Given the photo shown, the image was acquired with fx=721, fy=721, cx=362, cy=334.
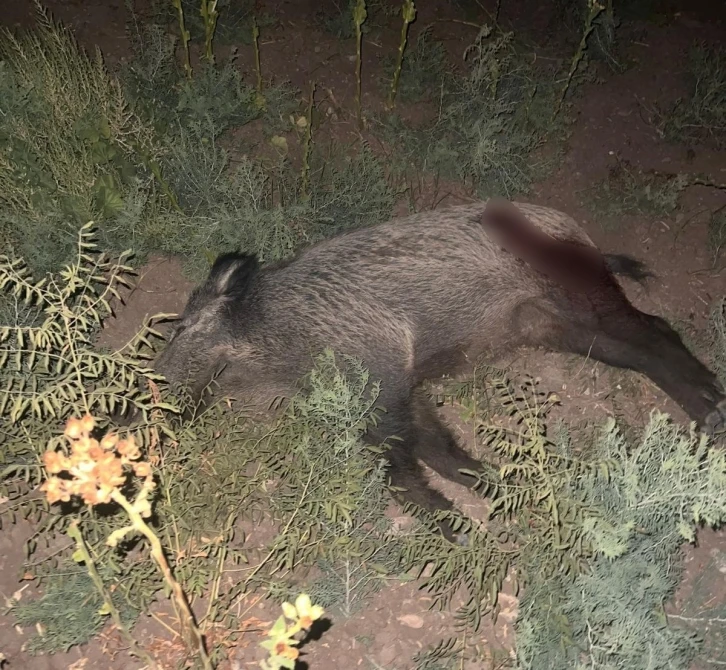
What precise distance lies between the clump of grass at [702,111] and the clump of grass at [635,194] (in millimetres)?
432

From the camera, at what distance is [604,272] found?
387cm

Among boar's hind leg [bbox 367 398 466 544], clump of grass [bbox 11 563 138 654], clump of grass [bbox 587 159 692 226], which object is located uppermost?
clump of grass [bbox 587 159 692 226]

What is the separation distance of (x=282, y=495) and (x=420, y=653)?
0.94m

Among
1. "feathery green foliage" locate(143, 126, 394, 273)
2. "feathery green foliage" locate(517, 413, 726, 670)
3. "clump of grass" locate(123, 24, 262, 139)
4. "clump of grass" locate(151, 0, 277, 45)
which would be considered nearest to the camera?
"feathery green foliage" locate(517, 413, 726, 670)

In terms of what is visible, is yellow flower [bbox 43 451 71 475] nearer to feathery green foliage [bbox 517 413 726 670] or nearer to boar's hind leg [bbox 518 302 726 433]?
feathery green foliage [bbox 517 413 726 670]

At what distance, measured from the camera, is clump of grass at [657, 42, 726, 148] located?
202 inches

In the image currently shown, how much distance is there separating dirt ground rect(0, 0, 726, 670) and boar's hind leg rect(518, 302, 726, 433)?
0.25 meters

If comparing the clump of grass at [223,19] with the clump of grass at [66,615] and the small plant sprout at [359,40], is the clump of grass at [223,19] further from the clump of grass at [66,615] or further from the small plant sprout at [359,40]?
the clump of grass at [66,615]

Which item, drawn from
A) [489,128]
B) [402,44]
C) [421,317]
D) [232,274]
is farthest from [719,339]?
[232,274]

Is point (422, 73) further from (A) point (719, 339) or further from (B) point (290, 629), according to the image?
(B) point (290, 629)

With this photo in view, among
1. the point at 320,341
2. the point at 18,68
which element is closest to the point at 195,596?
the point at 320,341

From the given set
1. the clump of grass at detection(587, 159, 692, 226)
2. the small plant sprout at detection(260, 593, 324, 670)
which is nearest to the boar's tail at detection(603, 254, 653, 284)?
the clump of grass at detection(587, 159, 692, 226)

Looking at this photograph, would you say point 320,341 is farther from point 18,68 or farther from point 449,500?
point 18,68

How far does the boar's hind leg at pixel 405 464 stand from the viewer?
3.60 m
